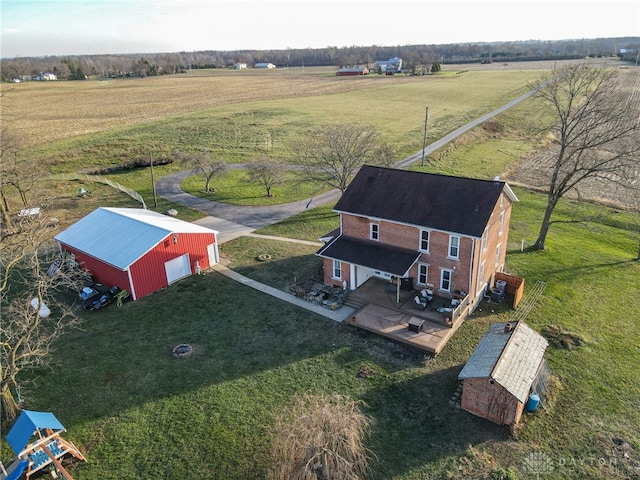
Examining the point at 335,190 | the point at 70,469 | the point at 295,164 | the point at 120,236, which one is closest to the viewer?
the point at 70,469

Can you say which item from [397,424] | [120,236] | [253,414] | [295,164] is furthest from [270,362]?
[295,164]

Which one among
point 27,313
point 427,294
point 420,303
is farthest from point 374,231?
point 27,313

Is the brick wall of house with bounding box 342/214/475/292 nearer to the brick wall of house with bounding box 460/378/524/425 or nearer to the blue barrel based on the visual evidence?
the blue barrel

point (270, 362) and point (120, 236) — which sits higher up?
point (120, 236)

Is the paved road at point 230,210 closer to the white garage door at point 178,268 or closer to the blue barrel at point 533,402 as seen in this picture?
the white garage door at point 178,268

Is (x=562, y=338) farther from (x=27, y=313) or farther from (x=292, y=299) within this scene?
(x=27, y=313)

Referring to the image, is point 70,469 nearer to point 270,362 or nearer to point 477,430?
→ point 270,362

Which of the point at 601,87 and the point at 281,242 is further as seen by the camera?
the point at 281,242
